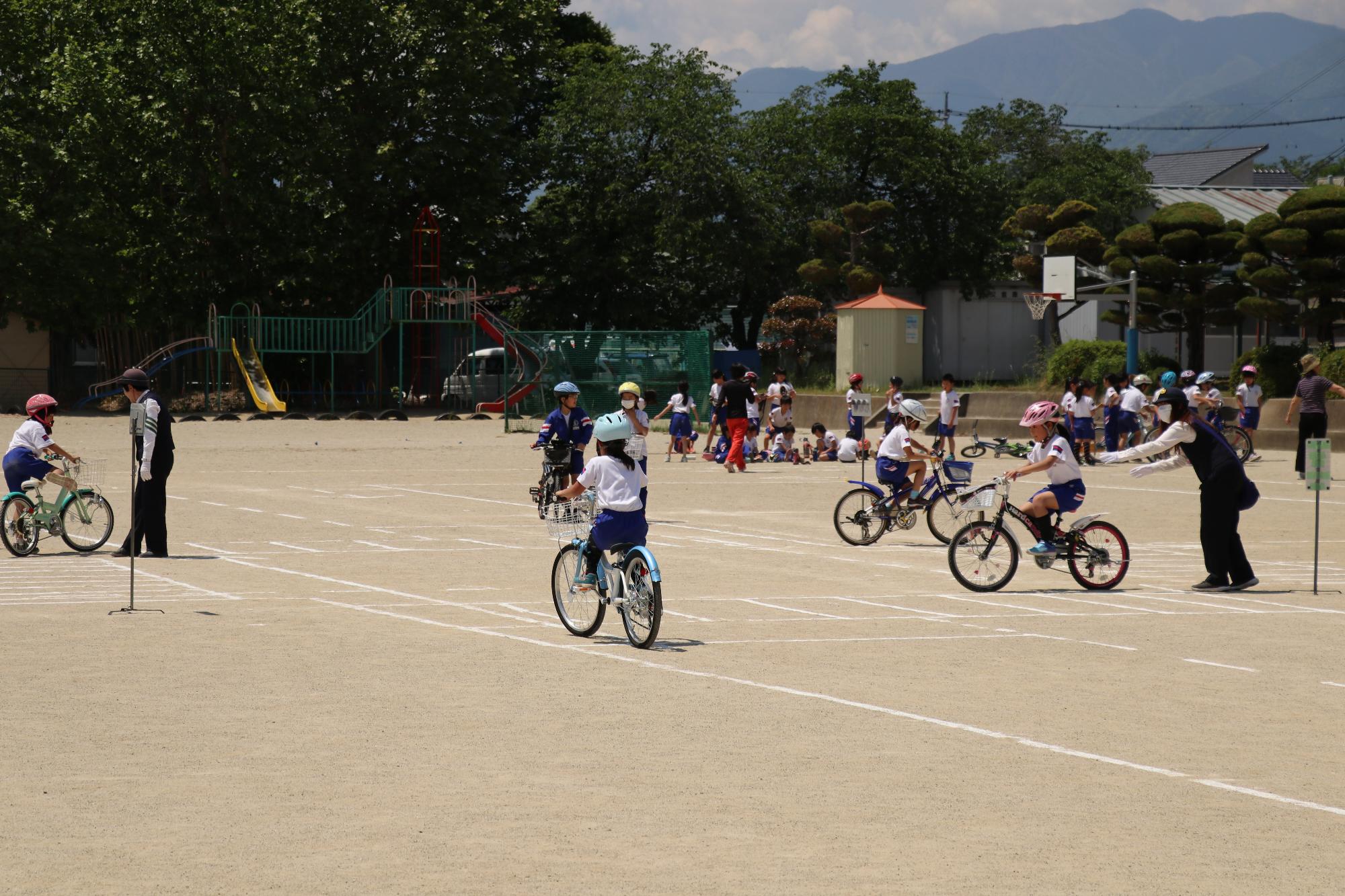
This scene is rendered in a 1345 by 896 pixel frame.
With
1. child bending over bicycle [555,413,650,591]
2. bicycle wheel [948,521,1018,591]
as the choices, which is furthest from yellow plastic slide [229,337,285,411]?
child bending over bicycle [555,413,650,591]

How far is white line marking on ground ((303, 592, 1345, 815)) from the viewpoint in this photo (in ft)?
24.7

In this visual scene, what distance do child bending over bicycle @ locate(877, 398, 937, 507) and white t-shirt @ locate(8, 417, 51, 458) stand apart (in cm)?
837

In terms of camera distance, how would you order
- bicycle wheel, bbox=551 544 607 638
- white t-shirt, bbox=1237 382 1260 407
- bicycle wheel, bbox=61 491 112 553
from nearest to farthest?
bicycle wheel, bbox=551 544 607 638 → bicycle wheel, bbox=61 491 112 553 → white t-shirt, bbox=1237 382 1260 407

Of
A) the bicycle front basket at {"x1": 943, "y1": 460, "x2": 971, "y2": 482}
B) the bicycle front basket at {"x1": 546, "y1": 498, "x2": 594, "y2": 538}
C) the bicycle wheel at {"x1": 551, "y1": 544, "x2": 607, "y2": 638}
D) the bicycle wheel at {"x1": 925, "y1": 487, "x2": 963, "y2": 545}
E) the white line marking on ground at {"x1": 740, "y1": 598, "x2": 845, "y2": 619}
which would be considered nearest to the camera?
the bicycle front basket at {"x1": 546, "y1": 498, "x2": 594, "y2": 538}

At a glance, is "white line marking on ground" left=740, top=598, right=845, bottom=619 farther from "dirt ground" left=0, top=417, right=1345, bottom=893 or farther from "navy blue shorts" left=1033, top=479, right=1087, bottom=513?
"navy blue shorts" left=1033, top=479, right=1087, bottom=513

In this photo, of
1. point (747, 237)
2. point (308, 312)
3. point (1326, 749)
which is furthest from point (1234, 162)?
point (1326, 749)

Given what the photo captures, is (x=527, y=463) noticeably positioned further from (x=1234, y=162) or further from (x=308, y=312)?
(x=1234, y=162)

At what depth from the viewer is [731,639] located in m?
11.9

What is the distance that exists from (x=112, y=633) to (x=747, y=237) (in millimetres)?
44279

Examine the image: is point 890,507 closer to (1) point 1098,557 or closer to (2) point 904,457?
(2) point 904,457

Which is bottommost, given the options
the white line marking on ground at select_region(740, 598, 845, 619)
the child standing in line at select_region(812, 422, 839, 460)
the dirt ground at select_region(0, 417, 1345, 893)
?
the dirt ground at select_region(0, 417, 1345, 893)

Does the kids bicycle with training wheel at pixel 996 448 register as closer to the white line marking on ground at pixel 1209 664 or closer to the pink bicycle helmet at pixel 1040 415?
the pink bicycle helmet at pixel 1040 415

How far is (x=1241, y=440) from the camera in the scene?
32.3 m

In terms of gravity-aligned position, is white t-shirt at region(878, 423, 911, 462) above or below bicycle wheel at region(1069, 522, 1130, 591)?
above
